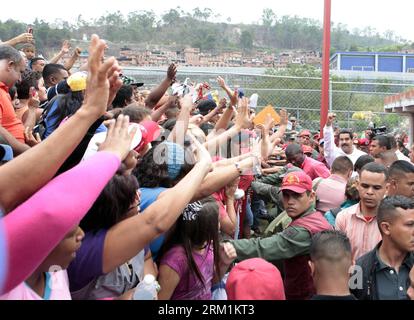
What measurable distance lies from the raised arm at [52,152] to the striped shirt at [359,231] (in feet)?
7.51

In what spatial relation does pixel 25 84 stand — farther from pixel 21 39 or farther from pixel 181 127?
pixel 181 127

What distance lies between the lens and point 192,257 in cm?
258

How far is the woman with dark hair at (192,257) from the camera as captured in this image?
2533 mm

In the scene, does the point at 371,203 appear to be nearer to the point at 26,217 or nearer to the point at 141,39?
the point at 26,217

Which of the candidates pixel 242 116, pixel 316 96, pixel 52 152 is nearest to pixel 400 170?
pixel 242 116

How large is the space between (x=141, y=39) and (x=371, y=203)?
25867 millimetres

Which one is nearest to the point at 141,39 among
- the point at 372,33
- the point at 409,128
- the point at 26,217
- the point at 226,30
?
Answer: the point at 409,128

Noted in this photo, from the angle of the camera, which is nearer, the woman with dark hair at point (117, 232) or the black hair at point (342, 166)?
the woman with dark hair at point (117, 232)

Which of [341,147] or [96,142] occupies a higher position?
[96,142]

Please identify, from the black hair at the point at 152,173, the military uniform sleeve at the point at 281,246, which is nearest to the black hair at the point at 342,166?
the military uniform sleeve at the point at 281,246

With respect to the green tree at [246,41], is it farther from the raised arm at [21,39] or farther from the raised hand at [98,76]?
the raised hand at [98,76]

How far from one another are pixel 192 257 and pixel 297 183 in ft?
4.02
